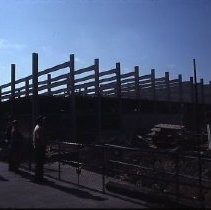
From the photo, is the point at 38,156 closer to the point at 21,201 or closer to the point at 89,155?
the point at 89,155

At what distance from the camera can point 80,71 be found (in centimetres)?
1900

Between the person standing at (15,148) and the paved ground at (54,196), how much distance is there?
1.90 m

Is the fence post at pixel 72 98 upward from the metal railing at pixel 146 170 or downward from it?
upward

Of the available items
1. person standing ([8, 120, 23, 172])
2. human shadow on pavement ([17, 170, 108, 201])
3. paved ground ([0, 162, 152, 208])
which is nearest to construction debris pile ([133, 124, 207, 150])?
person standing ([8, 120, 23, 172])

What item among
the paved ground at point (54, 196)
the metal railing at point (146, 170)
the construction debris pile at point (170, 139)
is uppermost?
the construction debris pile at point (170, 139)

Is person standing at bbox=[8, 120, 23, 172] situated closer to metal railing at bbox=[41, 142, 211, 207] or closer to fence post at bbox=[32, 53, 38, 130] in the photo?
metal railing at bbox=[41, 142, 211, 207]

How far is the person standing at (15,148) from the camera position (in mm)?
14523

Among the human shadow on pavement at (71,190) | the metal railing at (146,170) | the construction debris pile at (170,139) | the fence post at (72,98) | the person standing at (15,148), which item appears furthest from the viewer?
the construction debris pile at (170,139)

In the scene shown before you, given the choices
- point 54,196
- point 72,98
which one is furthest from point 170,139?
point 54,196

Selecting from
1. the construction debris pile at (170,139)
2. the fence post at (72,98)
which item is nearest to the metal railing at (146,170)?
the fence post at (72,98)

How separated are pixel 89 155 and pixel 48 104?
6.87 meters

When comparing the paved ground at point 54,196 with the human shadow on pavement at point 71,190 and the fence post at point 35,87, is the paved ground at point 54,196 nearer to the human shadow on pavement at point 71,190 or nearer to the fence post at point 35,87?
the human shadow on pavement at point 71,190

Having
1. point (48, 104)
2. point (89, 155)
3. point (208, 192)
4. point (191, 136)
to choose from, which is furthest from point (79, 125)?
point (208, 192)

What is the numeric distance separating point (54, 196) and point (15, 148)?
16.2 ft
